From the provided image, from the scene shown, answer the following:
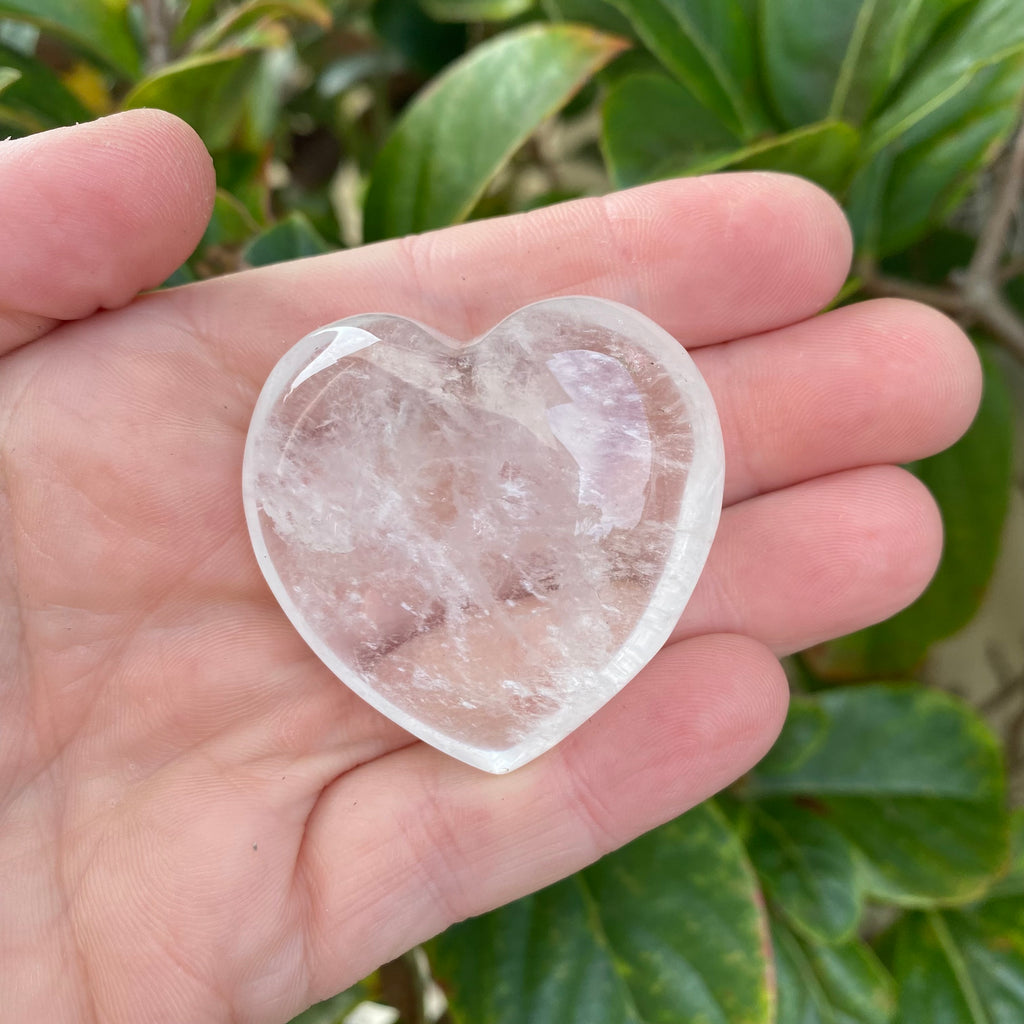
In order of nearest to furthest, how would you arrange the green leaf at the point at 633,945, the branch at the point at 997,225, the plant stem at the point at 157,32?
the green leaf at the point at 633,945 → the branch at the point at 997,225 → the plant stem at the point at 157,32

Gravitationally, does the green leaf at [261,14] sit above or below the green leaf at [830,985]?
above

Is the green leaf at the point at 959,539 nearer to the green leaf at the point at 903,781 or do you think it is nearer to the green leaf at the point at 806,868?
the green leaf at the point at 903,781

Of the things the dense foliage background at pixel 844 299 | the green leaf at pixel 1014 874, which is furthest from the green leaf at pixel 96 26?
the green leaf at pixel 1014 874

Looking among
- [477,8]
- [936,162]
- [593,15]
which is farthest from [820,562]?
[477,8]

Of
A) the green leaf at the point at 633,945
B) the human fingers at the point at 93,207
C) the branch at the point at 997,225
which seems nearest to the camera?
the human fingers at the point at 93,207

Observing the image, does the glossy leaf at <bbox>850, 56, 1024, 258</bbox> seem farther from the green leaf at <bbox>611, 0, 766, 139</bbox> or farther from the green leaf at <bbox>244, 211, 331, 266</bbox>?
the green leaf at <bbox>244, 211, 331, 266</bbox>

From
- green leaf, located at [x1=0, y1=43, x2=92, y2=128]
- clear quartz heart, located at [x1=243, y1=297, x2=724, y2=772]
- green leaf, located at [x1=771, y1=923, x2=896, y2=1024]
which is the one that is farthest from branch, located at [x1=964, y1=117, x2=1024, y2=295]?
green leaf, located at [x1=0, y1=43, x2=92, y2=128]
